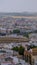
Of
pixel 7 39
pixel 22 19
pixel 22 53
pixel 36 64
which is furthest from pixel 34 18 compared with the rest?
pixel 36 64

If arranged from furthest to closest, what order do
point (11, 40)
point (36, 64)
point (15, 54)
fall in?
point (11, 40)
point (15, 54)
point (36, 64)

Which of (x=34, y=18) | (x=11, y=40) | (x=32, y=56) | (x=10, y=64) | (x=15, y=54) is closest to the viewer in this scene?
(x=10, y=64)

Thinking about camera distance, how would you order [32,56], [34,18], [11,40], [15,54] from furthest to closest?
1. [34,18]
2. [11,40]
3. [15,54]
4. [32,56]

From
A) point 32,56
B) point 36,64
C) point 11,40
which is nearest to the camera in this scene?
point 36,64

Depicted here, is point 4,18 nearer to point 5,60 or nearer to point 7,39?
point 7,39

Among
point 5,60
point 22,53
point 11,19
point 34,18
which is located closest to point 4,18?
point 11,19

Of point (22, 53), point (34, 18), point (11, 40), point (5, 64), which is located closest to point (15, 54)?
point (22, 53)

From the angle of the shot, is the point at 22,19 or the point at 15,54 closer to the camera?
the point at 15,54

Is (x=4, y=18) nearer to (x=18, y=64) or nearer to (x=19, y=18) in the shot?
(x=19, y=18)

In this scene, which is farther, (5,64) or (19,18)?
(19,18)
